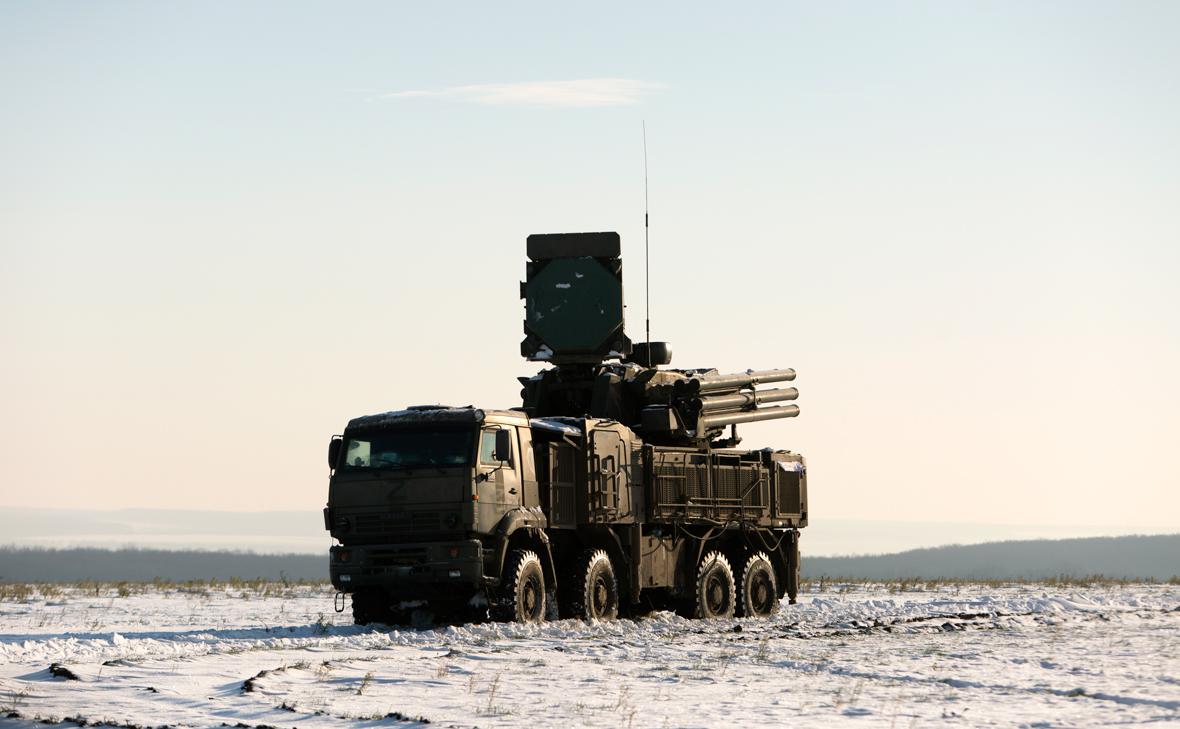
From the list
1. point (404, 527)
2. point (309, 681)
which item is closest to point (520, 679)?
point (309, 681)

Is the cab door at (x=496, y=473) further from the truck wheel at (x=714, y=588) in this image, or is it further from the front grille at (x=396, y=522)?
the truck wheel at (x=714, y=588)

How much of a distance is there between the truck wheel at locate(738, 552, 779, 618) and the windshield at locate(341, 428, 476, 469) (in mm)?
8131

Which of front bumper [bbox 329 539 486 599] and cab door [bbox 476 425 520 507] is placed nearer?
front bumper [bbox 329 539 486 599]

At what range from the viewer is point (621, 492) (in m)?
26.4

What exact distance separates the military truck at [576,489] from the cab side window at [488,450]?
30 mm

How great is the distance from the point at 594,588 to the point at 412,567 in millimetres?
3460

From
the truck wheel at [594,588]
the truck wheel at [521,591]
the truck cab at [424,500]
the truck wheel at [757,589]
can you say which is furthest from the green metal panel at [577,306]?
the truck wheel at [521,591]

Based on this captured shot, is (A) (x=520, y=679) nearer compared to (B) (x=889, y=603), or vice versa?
(A) (x=520, y=679)

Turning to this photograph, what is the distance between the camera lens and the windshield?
76.2 ft

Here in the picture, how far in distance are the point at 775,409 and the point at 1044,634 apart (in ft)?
29.9

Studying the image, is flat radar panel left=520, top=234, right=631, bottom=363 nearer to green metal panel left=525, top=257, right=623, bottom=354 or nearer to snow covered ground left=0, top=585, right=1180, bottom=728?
green metal panel left=525, top=257, right=623, bottom=354

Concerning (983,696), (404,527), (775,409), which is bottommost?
(983,696)

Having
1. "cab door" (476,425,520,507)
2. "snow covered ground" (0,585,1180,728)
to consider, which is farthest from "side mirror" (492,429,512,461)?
"snow covered ground" (0,585,1180,728)

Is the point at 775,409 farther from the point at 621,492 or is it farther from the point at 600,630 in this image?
the point at 600,630
